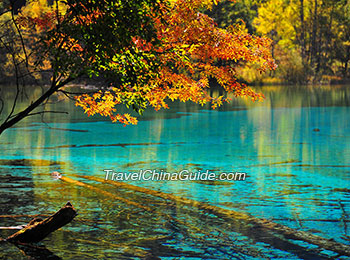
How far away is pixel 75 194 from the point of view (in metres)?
17.3

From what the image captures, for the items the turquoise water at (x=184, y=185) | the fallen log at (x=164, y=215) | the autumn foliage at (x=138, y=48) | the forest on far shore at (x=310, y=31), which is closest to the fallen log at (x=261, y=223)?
the turquoise water at (x=184, y=185)

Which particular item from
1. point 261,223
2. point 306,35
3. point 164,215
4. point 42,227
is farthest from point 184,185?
point 306,35

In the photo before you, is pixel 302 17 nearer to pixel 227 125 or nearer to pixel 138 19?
pixel 227 125

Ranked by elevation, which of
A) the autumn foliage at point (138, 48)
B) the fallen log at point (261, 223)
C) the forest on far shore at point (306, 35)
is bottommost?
the fallen log at point (261, 223)

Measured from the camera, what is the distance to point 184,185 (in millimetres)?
18938

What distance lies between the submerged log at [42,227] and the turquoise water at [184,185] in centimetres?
26

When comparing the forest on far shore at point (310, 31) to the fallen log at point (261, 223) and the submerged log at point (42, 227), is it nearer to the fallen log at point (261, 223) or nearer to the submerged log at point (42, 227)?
the fallen log at point (261, 223)

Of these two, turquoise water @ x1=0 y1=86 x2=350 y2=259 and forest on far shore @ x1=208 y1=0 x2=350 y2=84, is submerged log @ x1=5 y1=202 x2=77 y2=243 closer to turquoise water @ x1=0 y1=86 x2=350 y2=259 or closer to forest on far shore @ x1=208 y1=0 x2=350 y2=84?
turquoise water @ x1=0 y1=86 x2=350 y2=259

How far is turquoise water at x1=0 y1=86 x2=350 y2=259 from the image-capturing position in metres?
12.5

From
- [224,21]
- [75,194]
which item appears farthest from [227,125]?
[224,21]

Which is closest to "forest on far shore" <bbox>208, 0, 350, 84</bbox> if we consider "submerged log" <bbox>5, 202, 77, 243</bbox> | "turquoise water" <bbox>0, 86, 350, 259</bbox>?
"turquoise water" <bbox>0, 86, 350, 259</bbox>

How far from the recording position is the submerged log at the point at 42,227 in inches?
457

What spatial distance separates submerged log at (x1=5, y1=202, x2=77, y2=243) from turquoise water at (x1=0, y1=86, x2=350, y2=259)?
10.2 inches

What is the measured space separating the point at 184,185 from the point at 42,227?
749cm
